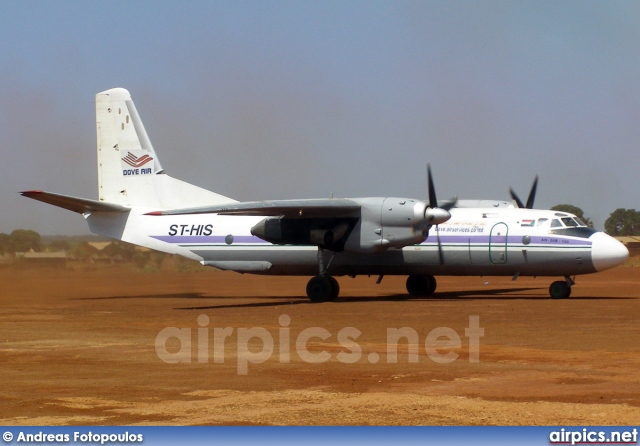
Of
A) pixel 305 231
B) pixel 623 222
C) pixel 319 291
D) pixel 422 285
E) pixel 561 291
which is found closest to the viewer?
pixel 561 291

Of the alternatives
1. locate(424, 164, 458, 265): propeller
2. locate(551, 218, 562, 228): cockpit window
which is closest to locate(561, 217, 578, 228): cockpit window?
locate(551, 218, 562, 228): cockpit window

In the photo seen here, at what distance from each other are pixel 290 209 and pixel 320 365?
13.5m

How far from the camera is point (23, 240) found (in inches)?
1526

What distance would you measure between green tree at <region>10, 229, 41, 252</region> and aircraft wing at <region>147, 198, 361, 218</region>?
12.9 meters

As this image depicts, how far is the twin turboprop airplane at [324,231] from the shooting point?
27234 millimetres

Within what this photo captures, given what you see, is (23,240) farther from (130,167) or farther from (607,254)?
(607,254)

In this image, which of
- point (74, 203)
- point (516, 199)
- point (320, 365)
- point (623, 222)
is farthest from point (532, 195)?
point (623, 222)

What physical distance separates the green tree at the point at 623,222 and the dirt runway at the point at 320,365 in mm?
93507

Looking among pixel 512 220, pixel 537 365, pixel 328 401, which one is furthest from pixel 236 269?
pixel 328 401

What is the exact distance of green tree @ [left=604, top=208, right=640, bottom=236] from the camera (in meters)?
116

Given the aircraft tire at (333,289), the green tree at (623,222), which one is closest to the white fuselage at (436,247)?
the aircraft tire at (333,289)

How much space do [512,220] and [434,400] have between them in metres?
17.8

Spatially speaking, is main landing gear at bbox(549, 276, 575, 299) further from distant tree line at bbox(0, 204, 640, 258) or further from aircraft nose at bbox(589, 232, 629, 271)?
distant tree line at bbox(0, 204, 640, 258)

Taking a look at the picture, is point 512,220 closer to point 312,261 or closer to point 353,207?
point 353,207
